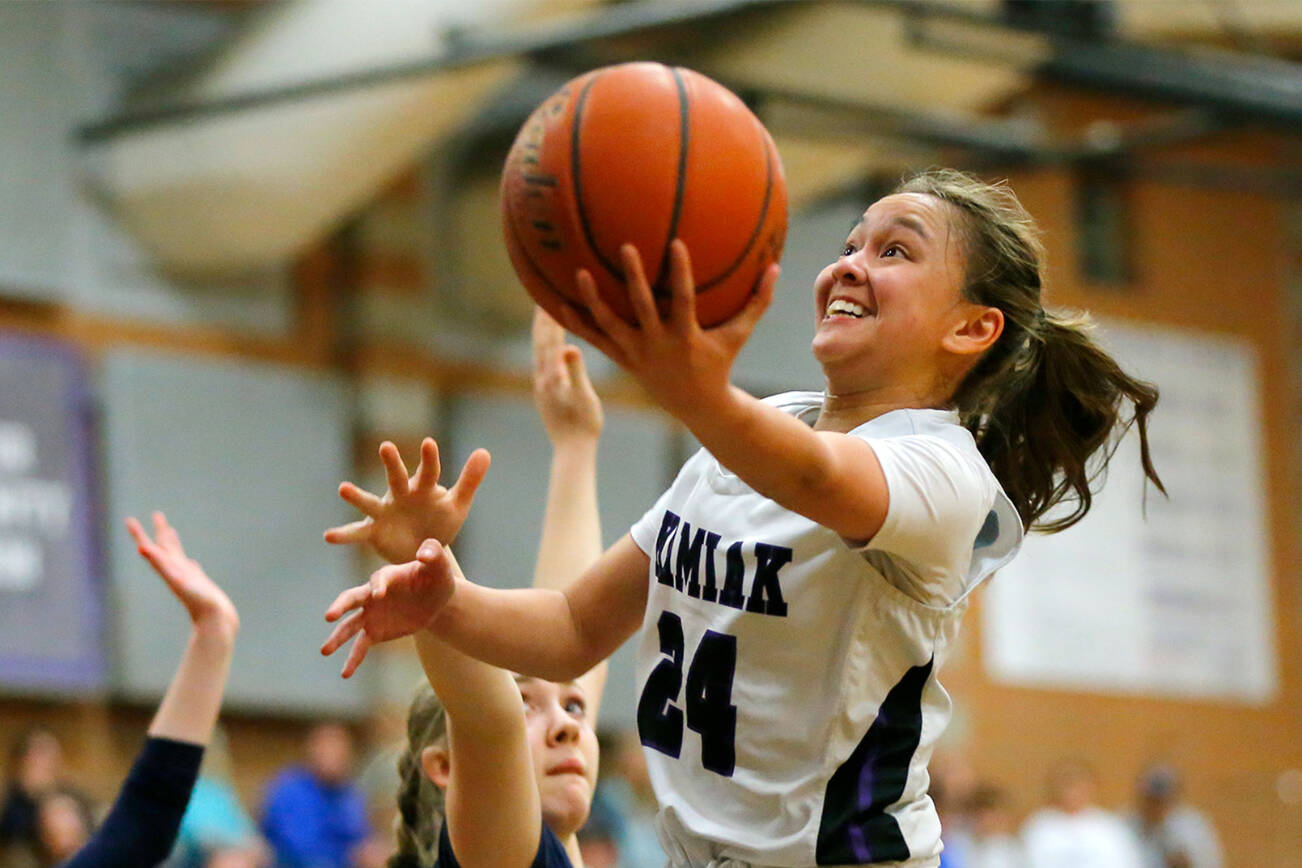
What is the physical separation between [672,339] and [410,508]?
56cm

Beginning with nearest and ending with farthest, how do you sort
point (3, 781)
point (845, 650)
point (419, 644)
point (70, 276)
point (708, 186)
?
point (708, 186) < point (845, 650) < point (419, 644) < point (3, 781) < point (70, 276)

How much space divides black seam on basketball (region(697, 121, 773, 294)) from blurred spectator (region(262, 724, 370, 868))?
6.56m

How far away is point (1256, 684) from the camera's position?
14.3 meters

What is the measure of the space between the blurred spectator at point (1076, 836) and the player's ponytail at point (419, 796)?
7273mm

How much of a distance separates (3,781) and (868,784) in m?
7.27

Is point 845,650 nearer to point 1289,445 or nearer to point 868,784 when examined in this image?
point 868,784

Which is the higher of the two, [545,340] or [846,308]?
[846,308]

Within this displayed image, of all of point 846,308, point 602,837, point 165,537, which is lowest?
point 602,837

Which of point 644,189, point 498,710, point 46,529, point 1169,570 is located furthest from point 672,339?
point 1169,570

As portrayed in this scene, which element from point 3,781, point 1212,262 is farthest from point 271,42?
point 1212,262

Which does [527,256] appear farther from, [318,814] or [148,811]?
[318,814]

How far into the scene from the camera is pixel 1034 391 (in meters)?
2.60

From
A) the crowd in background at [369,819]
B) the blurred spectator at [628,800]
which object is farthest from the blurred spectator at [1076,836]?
the blurred spectator at [628,800]

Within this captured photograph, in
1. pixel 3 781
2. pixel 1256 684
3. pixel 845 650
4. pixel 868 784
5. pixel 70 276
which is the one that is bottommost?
pixel 1256 684
